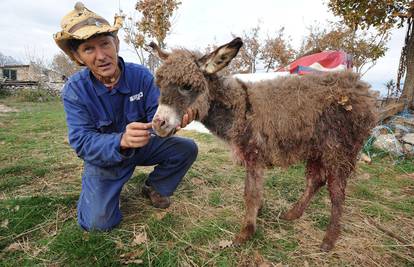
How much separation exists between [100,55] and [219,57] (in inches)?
50.8

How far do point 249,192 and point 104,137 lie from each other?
1.65 meters

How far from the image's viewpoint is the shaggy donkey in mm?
2564

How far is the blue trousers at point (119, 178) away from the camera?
2941 millimetres

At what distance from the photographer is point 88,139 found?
284 cm

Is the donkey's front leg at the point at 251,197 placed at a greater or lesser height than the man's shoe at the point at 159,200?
greater

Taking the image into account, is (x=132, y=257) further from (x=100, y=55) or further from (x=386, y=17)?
(x=386, y=17)

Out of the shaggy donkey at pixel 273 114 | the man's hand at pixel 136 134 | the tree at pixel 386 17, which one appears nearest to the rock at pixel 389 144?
the tree at pixel 386 17

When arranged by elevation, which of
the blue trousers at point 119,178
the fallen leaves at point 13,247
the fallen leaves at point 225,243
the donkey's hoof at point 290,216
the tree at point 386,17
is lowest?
the fallen leaves at point 13,247

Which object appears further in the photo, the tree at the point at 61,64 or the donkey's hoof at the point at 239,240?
the tree at the point at 61,64

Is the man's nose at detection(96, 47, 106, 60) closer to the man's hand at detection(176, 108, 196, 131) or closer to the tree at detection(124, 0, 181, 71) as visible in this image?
the man's hand at detection(176, 108, 196, 131)

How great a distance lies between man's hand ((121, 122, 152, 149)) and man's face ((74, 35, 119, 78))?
2.74ft

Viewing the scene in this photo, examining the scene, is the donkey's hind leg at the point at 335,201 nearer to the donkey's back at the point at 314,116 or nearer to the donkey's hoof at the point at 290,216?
the donkey's back at the point at 314,116

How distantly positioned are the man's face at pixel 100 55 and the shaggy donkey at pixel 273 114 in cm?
50

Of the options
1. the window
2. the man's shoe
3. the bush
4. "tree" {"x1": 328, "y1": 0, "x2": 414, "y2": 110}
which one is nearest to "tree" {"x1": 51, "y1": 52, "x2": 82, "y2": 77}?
the window
